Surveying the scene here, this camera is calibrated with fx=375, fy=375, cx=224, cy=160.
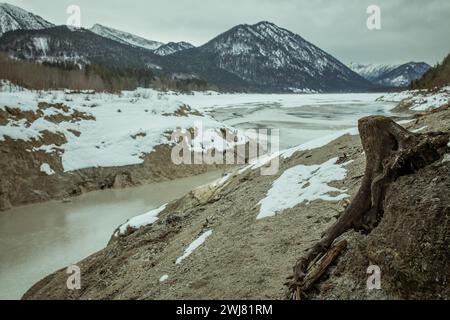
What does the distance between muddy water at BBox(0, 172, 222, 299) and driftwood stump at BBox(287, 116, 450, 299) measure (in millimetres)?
10976

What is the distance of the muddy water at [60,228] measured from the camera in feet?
47.3

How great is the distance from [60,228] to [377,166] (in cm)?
1801

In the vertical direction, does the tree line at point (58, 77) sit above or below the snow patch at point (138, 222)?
above

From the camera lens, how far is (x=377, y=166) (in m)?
5.42

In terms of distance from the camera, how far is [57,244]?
56.0 feet

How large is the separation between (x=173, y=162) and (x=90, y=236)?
1579 centimetres

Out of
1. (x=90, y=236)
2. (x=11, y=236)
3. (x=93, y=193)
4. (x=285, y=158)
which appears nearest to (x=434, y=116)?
(x=285, y=158)

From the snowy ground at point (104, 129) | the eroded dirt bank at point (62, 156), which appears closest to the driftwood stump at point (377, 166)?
the eroded dirt bank at point (62, 156)

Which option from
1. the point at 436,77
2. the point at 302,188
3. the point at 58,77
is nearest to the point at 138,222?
the point at 302,188

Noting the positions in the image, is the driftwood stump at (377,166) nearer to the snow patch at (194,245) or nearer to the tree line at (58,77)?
the snow patch at (194,245)

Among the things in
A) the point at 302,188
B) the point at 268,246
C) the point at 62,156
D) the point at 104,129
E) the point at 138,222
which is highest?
the point at 104,129

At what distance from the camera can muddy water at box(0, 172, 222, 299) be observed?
47.3 feet

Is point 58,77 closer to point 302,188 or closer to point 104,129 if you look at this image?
point 104,129

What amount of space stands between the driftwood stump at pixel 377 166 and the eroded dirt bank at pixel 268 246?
186 mm
